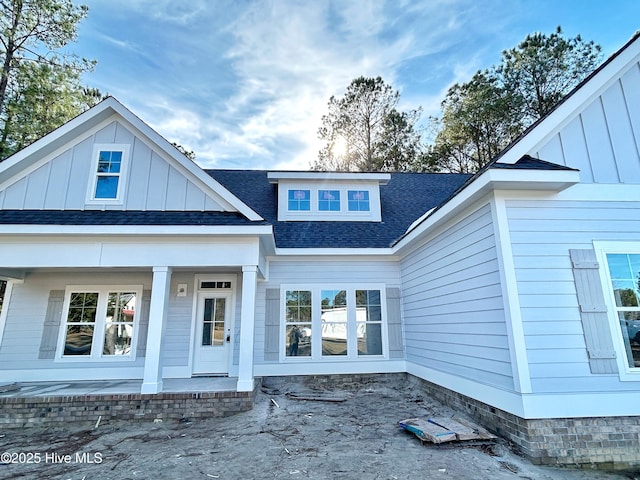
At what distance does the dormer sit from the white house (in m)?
0.04

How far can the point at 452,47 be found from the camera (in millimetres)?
9711

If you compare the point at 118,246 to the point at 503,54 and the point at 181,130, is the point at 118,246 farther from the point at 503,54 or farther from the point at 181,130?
the point at 503,54

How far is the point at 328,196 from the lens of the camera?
907cm

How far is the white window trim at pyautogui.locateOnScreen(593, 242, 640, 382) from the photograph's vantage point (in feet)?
12.0

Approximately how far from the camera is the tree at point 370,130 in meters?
18.9

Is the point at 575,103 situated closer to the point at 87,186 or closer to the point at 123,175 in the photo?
the point at 123,175

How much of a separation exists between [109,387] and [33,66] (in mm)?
12490

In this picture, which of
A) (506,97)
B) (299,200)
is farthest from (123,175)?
(506,97)

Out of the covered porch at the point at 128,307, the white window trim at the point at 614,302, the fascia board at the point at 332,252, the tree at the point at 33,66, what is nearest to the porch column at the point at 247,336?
the covered porch at the point at 128,307

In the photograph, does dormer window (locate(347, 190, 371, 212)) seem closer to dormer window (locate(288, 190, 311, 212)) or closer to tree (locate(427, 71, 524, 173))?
dormer window (locate(288, 190, 311, 212))

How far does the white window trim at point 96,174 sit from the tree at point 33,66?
26.9ft

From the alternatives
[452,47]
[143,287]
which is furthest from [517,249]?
[452,47]

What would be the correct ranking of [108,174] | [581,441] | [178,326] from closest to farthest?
[581,441] → [108,174] → [178,326]

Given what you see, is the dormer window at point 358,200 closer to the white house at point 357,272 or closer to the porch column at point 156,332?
the white house at point 357,272
